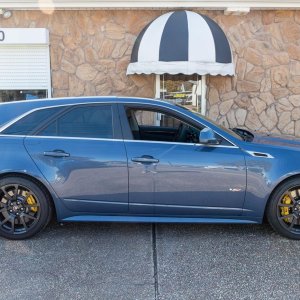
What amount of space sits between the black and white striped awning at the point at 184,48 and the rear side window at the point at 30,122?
142 inches

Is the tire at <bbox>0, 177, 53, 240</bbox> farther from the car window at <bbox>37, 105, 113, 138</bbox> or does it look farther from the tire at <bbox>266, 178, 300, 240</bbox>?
the tire at <bbox>266, 178, 300, 240</bbox>

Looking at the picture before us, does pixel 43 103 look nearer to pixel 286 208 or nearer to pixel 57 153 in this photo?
pixel 57 153

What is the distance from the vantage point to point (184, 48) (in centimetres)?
740

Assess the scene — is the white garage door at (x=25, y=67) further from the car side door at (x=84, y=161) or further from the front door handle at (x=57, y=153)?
the front door handle at (x=57, y=153)

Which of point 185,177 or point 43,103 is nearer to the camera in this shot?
point 185,177

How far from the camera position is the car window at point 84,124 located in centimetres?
426

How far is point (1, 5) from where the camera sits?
819cm

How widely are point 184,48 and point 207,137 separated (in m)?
3.82

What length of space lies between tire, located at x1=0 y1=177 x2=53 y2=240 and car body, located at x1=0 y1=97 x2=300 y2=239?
11 millimetres

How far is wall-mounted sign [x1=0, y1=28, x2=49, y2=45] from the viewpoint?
8359 mm

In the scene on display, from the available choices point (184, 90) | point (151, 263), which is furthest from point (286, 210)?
point (184, 90)

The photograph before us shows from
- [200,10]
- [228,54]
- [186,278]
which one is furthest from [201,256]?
[200,10]

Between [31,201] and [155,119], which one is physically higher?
[155,119]

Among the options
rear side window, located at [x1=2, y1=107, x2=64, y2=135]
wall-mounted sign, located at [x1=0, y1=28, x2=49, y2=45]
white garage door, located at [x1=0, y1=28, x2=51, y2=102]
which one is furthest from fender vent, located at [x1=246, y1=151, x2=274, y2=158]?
wall-mounted sign, located at [x1=0, y1=28, x2=49, y2=45]
